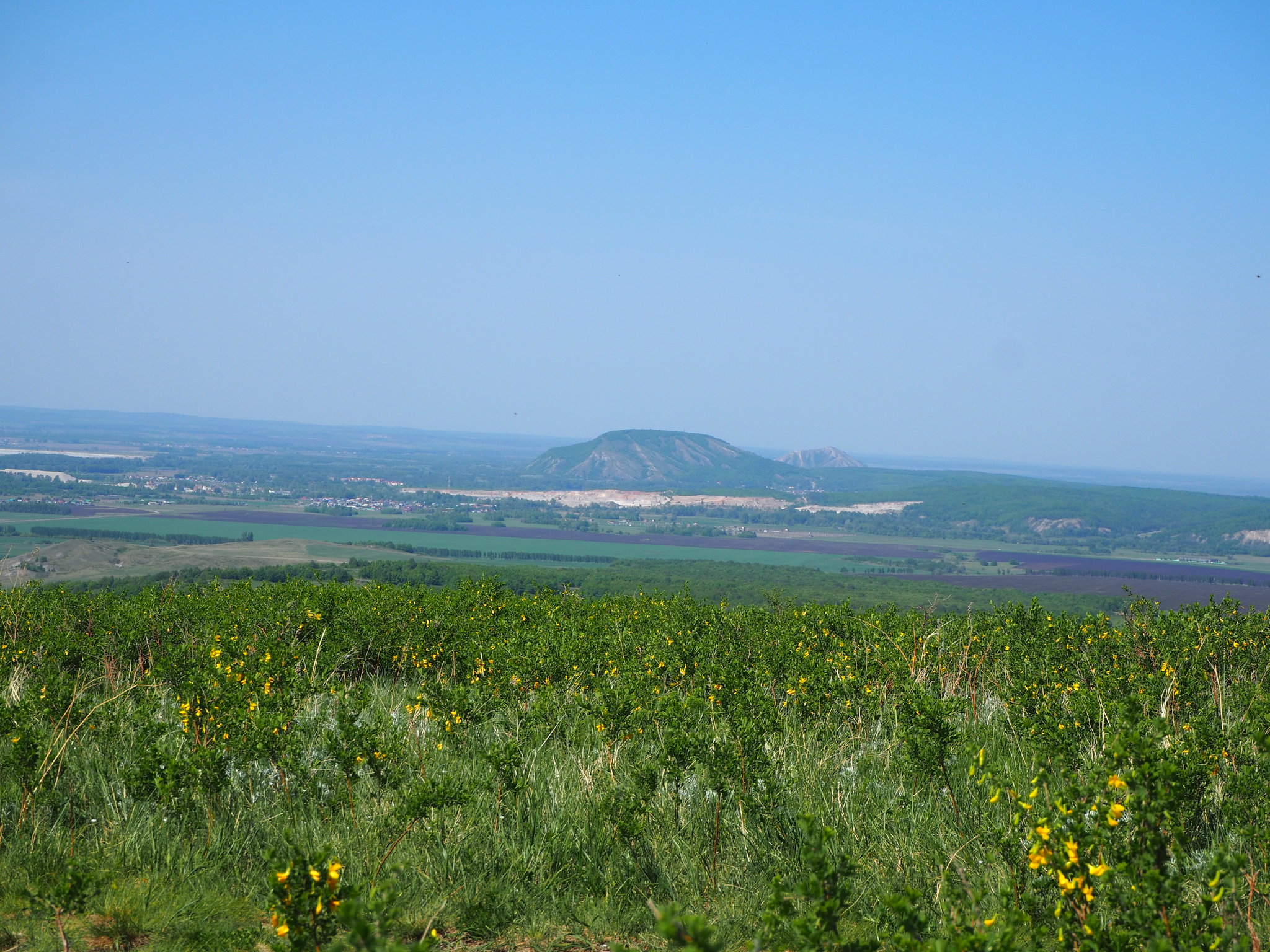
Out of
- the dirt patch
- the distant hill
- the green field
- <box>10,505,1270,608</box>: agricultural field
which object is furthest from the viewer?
the distant hill

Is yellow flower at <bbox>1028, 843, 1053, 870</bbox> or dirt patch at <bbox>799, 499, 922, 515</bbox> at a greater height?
yellow flower at <bbox>1028, 843, 1053, 870</bbox>

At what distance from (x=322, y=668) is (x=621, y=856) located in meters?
4.74

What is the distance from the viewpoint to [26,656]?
745cm

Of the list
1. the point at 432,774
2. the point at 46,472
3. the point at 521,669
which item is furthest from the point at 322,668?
the point at 46,472

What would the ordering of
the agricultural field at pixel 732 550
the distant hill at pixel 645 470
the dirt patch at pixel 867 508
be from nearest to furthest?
the agricultural field at pixel 732 550, the dirt patch at pixel 867 508, the distant hill at pixel 645 470

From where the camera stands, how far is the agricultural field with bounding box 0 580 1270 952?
284 centimetres

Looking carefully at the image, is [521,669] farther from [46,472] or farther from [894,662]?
[46,472]

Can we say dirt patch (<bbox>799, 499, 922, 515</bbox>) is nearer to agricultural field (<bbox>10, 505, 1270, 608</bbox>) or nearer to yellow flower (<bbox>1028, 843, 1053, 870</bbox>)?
agricultural field (<bbox>10, 505, 1270, 608</bbox>)

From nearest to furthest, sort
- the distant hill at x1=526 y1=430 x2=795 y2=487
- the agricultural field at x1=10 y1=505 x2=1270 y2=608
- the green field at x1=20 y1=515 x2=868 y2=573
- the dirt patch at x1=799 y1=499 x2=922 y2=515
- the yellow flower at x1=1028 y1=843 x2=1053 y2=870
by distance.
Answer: the yellow flower at x1=1028 y1=843 x2=1053 y2=870 < the agricultural field at x1=10 y1=505 x2=1270 y2=608 < the green field at x1=20 y1=515 x2=868 y2=573 < the dirt patch at x1=799 y1=499 x2=922 y2=515 < the distant hill at x1=526 y1=430 x2=795 y2=487

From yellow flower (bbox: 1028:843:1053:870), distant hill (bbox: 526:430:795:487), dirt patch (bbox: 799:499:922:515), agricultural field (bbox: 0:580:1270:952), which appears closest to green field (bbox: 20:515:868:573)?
dirt patch (bbox: 799:499:922:515)

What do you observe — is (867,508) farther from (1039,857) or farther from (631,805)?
(1039,857)

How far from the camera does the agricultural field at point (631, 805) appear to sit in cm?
284

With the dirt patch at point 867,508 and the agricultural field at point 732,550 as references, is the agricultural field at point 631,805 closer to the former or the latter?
the agricultural field at point 732,550

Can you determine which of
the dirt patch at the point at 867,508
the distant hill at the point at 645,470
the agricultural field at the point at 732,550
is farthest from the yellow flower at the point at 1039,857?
the distant hill at the point at 645,470
